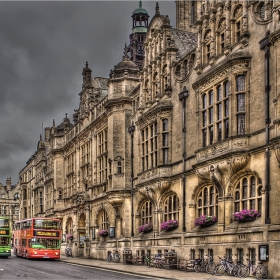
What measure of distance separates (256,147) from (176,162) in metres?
10.0

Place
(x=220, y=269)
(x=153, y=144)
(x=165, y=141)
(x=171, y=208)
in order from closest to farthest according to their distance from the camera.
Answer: (x=220, y=269), (x=171, y=208), (x=165, y=141), (x=153, y=144)

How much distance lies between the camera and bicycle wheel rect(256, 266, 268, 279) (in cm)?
2594

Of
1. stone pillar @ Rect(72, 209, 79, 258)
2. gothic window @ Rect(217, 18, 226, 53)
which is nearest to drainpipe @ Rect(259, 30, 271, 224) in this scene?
gothic window @ Rect(217, 18, 226, 53)

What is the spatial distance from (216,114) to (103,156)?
21.6 metres

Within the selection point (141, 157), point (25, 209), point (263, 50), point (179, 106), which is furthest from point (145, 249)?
point (25, 209)

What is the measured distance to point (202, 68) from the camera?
34375 millimetres

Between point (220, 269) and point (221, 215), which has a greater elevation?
point (221, 215)

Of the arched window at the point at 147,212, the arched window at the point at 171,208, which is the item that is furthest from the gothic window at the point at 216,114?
the arched window at the point at 147,212

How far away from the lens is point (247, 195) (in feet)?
95.9

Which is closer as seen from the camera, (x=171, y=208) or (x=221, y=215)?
(x=221, y=215)

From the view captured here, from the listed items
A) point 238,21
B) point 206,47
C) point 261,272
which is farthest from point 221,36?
point 261,272

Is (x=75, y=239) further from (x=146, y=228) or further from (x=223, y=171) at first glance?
(x=223, y=171)

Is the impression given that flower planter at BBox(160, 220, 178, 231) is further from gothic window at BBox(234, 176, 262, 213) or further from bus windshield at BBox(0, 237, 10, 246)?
bus windshield at BBox(0, 237, 10, 246)

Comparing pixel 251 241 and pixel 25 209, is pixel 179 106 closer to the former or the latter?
pixel 251 241
